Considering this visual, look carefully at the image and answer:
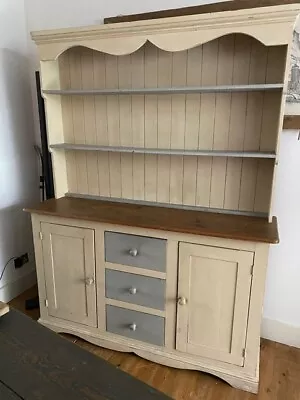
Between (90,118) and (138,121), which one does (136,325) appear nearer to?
(138,121)

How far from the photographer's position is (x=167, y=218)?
6.08 ft

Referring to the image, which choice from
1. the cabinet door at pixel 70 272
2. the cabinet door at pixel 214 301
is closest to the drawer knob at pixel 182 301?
the cabinet door at pixel 214 301

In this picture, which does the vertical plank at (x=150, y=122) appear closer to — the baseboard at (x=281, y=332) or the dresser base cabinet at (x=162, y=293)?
the dresser base cabinet at (x=162, y=293)

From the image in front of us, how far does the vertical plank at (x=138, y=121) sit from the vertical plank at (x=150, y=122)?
0.03 metres

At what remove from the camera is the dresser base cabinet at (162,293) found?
1670mm

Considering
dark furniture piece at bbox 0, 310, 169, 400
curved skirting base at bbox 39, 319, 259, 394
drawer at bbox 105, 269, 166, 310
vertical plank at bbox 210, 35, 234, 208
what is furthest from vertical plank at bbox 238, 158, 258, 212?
dark furniture piece at bbox 0, 310, 169, 400

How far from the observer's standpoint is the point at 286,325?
6.90ft

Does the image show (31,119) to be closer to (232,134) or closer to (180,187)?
(180,187)

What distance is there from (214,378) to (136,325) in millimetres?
535

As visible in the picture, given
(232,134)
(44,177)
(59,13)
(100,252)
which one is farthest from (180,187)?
(59,13)

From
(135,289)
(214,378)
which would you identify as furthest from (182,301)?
(214,378)

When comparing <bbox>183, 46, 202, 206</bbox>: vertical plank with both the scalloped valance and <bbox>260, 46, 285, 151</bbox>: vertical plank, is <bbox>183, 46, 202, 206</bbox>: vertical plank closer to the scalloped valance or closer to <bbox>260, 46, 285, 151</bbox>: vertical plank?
the scalloped valance

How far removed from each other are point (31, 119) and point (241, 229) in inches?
73.9

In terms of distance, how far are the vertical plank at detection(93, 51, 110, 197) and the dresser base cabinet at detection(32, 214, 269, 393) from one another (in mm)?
435
